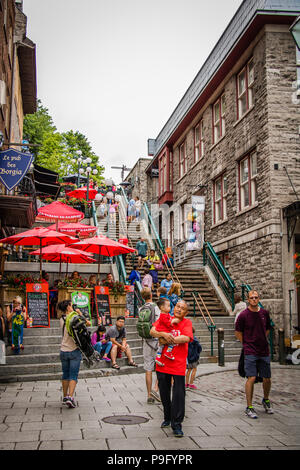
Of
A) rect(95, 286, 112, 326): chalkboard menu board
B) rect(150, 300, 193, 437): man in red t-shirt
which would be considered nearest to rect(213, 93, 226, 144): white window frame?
rect(95, 286, 112, 326): chalkboard menu board

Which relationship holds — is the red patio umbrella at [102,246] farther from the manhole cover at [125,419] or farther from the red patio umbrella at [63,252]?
the manhole cover at [125,419]

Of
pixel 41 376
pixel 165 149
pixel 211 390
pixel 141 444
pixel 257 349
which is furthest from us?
pixel 165 149

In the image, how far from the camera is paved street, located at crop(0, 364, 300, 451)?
5.07m

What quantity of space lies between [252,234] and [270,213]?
1.45 m

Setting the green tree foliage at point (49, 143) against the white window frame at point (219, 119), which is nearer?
the white window frame at point (219, 119)

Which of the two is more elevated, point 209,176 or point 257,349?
point 209,176

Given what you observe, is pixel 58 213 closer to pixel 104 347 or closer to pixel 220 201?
pixel 220 201

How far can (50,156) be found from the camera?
46719 millimetres

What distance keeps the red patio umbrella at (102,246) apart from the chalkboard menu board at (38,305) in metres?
2.31

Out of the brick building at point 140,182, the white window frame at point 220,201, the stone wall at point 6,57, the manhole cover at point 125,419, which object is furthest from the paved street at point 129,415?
the brick building at point 140,182

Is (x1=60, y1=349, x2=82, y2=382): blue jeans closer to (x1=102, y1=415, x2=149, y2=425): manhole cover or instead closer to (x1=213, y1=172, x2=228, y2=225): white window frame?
(x1=102, y1=415, x2=149, y2=425): manhole cover

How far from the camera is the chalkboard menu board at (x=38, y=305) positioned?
38.4 feet

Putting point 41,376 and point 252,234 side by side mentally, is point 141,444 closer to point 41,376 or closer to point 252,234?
point 41,376

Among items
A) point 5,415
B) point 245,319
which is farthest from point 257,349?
point 5,415
